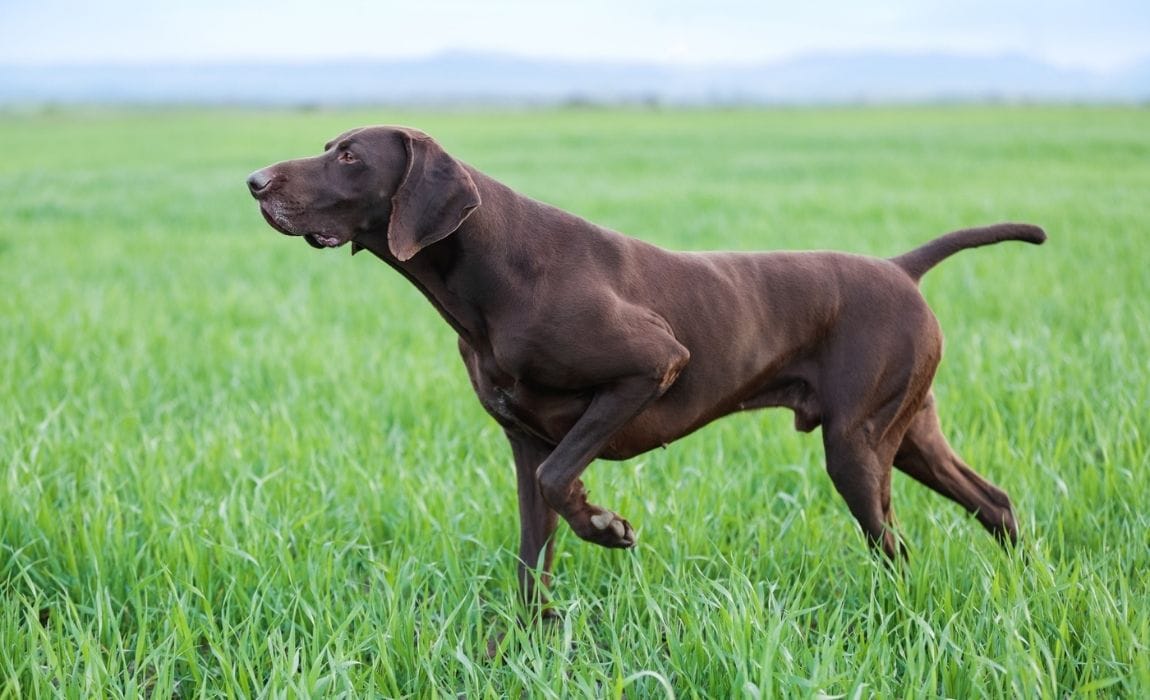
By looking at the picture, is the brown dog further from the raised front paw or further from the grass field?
the grass field

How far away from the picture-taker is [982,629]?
9.08 feet

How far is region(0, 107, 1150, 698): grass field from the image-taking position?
265 cm

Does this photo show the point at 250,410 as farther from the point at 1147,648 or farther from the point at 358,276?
the point at 358,276

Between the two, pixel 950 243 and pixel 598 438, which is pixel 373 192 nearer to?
pixel 598 438

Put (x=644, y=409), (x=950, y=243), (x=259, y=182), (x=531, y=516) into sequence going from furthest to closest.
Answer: (x=950, y=243)
(x=531, y=516)
(x=644, y=409)
(x=259, y=182)

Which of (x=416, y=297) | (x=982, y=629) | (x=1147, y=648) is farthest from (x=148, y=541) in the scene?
(x=416, y=297)

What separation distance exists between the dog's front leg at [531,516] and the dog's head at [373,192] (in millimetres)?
732

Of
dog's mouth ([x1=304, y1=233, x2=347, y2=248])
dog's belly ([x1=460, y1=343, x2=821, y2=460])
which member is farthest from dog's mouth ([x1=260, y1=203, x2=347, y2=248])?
dog's belly ([x1=460, y1=343, x2=821, y2=460])

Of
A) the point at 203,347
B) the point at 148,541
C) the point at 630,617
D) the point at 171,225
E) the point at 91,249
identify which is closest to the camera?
the point at 630,617

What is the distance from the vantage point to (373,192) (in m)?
2.75

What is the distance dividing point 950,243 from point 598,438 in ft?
4.60

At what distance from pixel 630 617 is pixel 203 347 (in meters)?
4.73

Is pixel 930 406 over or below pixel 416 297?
over

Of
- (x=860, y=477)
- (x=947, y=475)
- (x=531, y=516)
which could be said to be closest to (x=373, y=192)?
(x=531, y=516)
